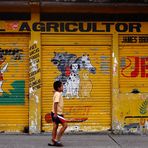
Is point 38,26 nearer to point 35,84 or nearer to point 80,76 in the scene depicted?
point 35,84

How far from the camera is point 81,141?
12.1 m

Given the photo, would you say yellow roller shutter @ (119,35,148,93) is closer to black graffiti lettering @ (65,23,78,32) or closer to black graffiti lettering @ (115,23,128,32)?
black graffiti lettering @ (115,23,128,32)

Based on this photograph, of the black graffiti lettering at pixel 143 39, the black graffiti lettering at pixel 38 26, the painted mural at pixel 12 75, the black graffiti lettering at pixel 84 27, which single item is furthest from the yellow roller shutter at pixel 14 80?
the black graffiti lettering at pixel 143 39

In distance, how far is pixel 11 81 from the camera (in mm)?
13297

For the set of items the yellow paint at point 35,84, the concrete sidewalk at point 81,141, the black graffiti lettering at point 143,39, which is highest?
the black graffiti lettering at point 143,39

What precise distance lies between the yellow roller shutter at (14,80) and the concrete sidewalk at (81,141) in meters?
0.56

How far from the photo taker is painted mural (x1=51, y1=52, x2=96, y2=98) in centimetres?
1340

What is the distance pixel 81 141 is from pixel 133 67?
9.33 feet

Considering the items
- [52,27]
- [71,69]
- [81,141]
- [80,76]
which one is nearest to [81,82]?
[80,76]

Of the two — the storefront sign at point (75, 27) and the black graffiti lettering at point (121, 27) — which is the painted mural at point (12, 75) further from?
the black graffiti lettering at point (121, 27)

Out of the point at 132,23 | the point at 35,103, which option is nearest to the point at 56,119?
the point at 35,103

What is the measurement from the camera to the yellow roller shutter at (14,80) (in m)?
13.3

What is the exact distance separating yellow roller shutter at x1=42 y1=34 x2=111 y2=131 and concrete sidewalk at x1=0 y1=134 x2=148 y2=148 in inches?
20.9

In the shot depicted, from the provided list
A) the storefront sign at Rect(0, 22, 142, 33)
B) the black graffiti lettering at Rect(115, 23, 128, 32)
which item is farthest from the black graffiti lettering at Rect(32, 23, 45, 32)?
the black graffiti lettering at Rect(115, 23, 128, 32)
